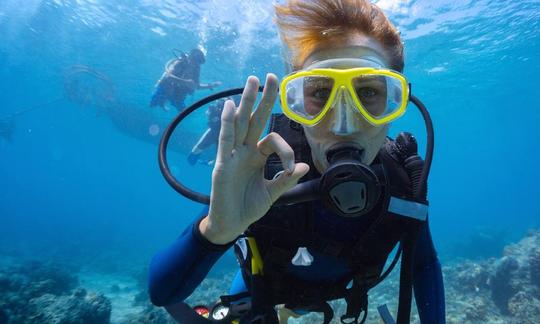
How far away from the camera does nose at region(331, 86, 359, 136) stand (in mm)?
2105

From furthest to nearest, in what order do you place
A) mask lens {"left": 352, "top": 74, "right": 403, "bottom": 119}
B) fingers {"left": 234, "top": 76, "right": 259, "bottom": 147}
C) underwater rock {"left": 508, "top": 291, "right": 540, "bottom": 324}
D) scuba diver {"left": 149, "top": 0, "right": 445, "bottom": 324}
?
underwater rock {"left": 508, "top": 291, "right": 540, "bottom": 324} → mask lens {"left": 352, "top": 74, "right": 403, "bottom": 119} → scuba diver {"left": 149, "top": 0, "right": 445, "bottom": 324} → fingers {"left": 234, "top": 76, "right": 259, "bottom": 147}


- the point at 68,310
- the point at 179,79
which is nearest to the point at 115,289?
the point at 68,310

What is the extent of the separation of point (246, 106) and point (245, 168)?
1.19ft

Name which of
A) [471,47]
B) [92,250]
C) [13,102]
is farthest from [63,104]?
[471,47]

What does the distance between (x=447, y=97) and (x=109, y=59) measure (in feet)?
98.5

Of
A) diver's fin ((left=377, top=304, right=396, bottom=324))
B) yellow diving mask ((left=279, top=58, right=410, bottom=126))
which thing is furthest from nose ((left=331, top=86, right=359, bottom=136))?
diver's fin ((left=377, top=304, right=396, bottom=324))

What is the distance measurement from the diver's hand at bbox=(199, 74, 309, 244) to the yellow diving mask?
0.63 meters

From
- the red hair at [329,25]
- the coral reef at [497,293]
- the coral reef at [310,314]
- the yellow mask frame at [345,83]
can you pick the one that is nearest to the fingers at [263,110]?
the yellow mask frame at [345,83]

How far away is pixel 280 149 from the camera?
165 centimetres

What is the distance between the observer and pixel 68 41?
74.1 ft

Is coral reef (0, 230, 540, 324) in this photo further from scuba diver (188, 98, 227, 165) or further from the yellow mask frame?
the yellow mask frame

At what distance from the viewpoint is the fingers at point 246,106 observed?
1.48 metres

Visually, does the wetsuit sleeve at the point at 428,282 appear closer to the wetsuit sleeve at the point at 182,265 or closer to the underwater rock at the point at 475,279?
the wetsuit sleeve at the point at 182,265

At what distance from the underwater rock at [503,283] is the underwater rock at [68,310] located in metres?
13.5
